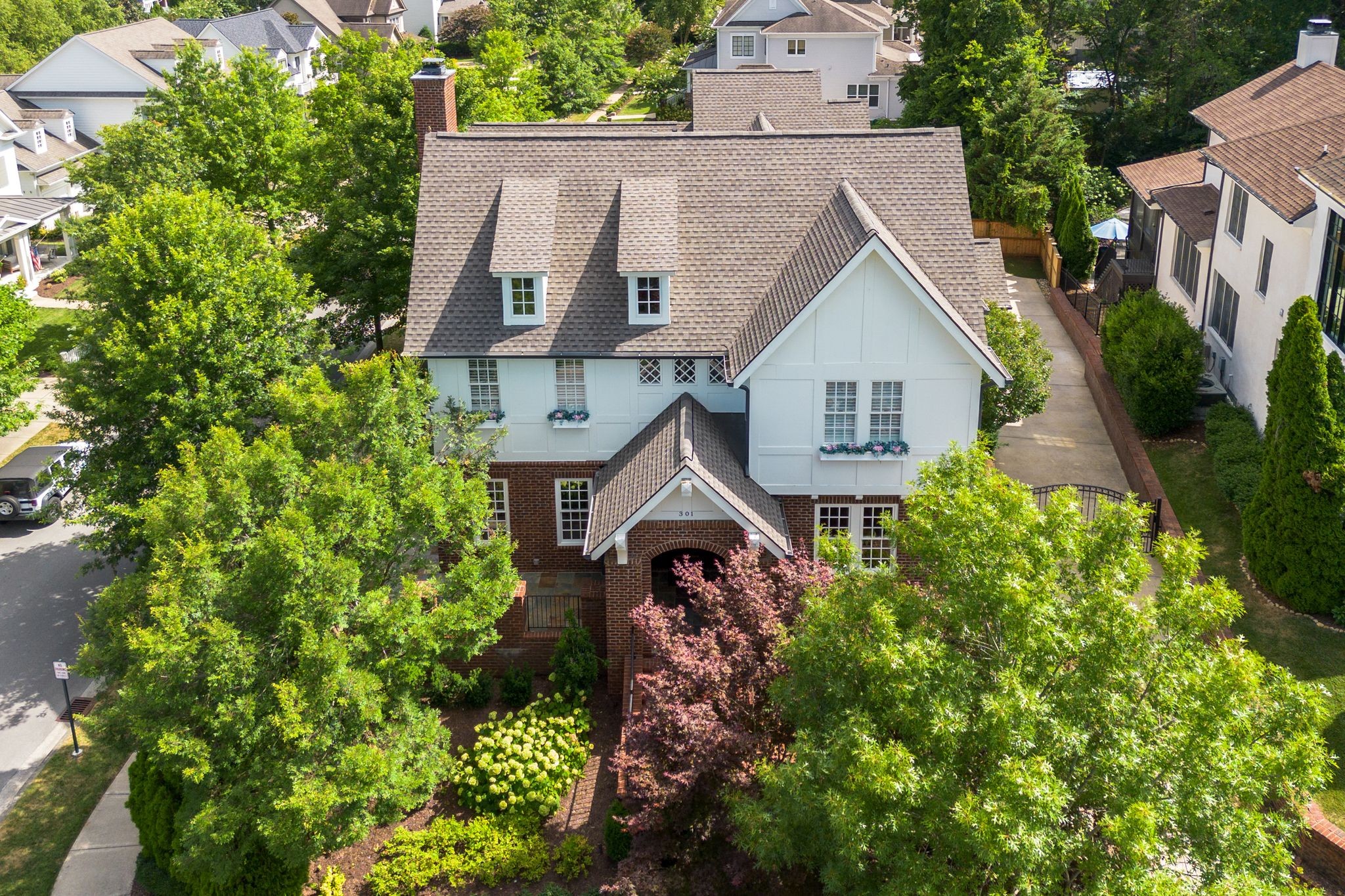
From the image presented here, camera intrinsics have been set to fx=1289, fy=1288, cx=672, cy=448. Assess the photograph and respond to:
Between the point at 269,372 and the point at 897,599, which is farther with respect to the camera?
the point at 269,372

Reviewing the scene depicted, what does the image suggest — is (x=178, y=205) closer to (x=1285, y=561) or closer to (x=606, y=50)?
(x=1285, y=561)

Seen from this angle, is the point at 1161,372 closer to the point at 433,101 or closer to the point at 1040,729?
the point at 433,101

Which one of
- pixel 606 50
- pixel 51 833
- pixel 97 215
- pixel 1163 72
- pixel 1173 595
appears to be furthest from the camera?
pixel 606 50

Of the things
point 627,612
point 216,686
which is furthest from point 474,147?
point 216,686

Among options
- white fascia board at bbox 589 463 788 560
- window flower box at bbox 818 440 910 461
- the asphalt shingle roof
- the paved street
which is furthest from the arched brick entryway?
the paved street

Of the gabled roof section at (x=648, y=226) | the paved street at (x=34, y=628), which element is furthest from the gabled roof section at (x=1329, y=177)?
the paved street at (x=34, y=628)

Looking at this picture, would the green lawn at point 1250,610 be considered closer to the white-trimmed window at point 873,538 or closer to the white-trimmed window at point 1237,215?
the white-trimmed window at point 1237,215
